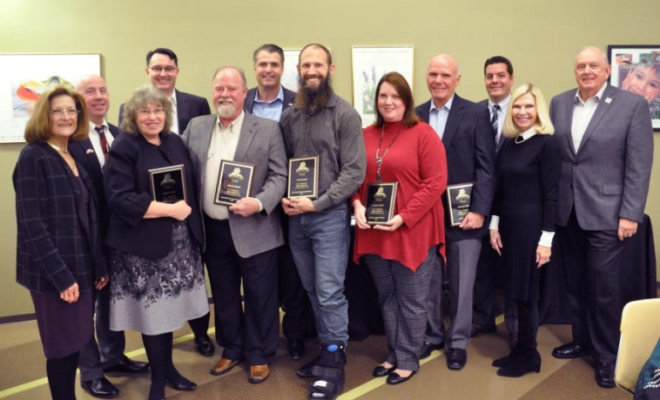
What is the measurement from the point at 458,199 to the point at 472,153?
0.29 m

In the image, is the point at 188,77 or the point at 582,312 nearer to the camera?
the point at 582,312

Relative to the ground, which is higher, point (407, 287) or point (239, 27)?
point (239, 27)

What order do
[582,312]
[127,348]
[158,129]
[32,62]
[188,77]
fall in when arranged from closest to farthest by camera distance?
1. [158,129]
2. [582,312]
3. [127,348]
4. [32,62]
5. [188,77]

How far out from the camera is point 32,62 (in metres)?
3.99

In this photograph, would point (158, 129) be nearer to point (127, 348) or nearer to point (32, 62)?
point (127, 348)

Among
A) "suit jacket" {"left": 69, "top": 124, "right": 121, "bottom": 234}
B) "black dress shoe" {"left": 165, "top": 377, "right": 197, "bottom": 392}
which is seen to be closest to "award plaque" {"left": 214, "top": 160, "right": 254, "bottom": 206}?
"suit jacket" {"left": 69, "top": 124, "right": 121, "bottom": 234}

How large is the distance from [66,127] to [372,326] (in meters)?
2.39

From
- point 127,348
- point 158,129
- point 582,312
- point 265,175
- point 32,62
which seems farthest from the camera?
point 32,62

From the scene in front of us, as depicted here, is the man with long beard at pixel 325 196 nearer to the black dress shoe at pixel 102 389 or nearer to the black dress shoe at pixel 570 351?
the black dress shoe at pixel 102 389

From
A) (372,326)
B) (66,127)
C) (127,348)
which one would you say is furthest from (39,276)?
(372,326)

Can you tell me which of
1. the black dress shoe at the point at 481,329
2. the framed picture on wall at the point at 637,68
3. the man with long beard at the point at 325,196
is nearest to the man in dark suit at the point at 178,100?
the man with long beard at the point at 325,196

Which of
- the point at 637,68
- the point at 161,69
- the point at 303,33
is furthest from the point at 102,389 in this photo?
the point at 637,68

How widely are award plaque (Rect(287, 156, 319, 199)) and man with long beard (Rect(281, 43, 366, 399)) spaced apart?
32 mm

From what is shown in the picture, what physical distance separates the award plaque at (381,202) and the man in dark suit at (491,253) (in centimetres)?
110
